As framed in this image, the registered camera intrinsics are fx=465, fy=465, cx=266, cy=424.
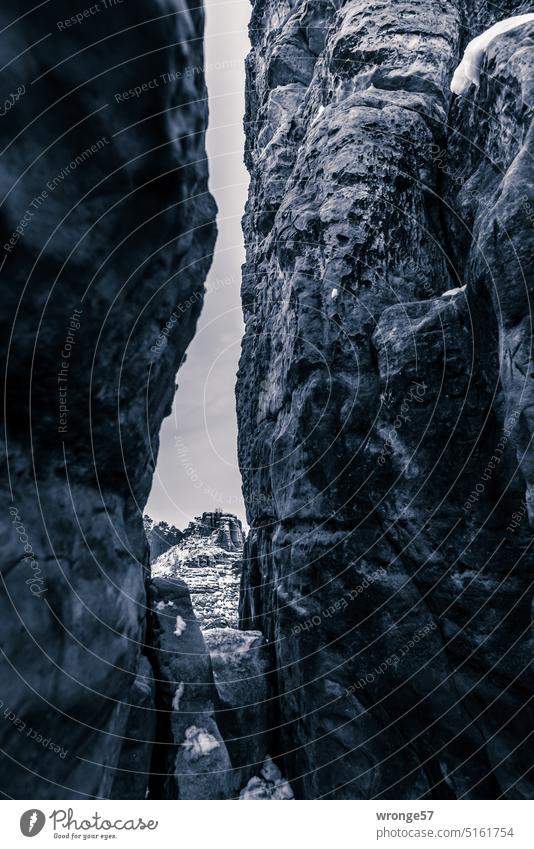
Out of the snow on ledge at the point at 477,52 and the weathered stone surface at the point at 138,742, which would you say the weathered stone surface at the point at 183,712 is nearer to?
the weathered stone surface at the point at 138,742

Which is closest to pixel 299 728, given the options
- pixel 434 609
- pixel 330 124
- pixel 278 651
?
pixel 278 651

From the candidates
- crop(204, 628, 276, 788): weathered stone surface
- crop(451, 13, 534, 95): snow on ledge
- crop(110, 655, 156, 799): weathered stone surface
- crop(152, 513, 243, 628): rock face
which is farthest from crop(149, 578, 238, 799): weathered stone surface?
crop(451, 13, 534, 95): snow on ledge

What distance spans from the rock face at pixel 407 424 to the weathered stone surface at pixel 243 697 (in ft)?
2.01

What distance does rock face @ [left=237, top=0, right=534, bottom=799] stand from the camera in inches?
422

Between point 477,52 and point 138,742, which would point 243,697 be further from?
point 477,52

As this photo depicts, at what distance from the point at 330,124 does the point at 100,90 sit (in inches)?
627

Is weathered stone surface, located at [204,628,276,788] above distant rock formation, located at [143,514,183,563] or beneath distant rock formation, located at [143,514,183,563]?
beneath

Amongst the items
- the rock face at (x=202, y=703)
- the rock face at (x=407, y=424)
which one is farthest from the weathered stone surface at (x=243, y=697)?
the rock face at (x=407, y=424)

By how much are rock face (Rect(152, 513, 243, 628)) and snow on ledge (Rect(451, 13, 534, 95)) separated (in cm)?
2764

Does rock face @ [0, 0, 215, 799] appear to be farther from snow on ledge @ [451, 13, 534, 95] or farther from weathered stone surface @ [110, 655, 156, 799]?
snow on ledge @ [451, 13, 534, 95]

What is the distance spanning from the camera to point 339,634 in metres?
14.0

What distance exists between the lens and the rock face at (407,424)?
35.1ft
